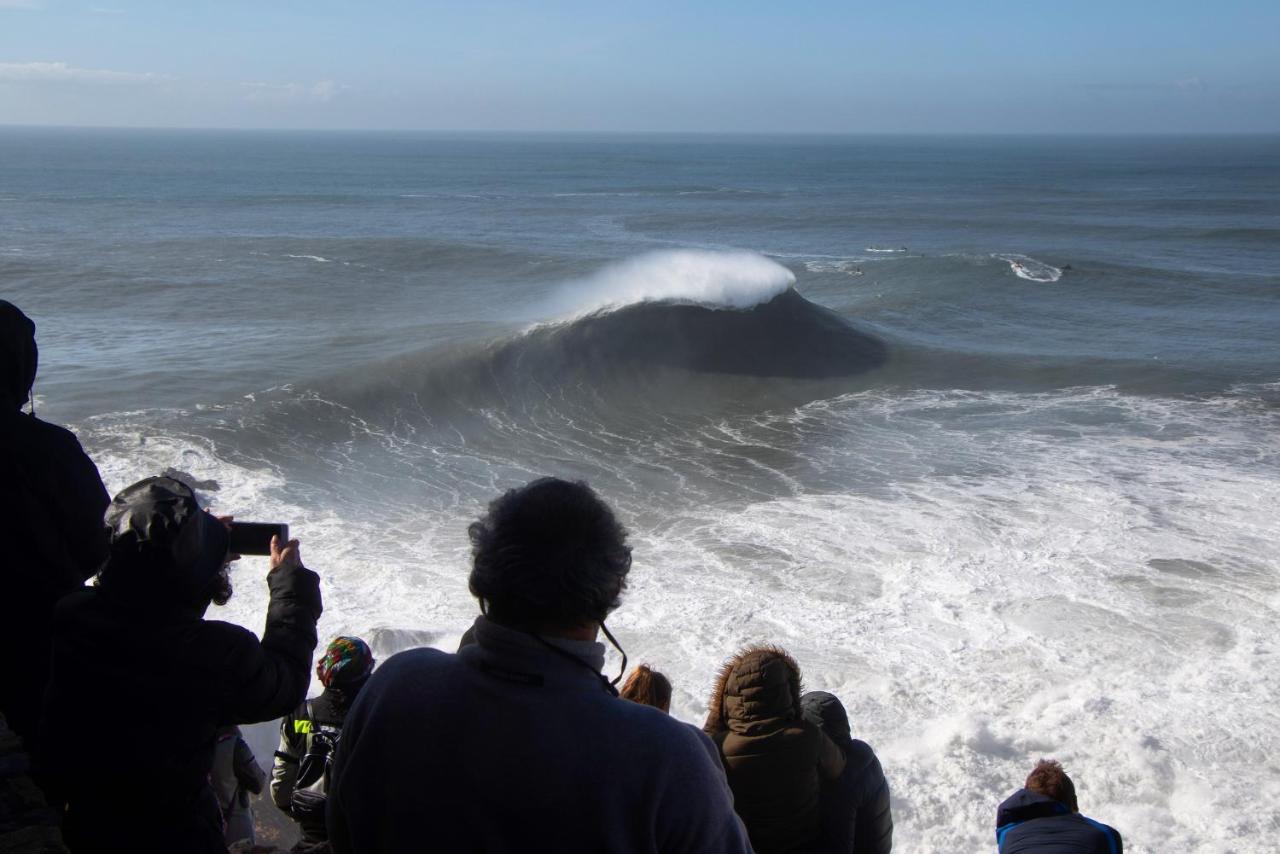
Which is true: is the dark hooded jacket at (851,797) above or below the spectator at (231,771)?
below

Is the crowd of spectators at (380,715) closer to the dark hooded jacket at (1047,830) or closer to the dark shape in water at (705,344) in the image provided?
the dark hooded jacket at (1047,830)

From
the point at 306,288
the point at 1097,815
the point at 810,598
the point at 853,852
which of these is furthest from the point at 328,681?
the point at 306,288

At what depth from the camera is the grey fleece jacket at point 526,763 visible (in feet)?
4.35

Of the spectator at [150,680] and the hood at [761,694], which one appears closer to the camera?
the spectator at [150,680]

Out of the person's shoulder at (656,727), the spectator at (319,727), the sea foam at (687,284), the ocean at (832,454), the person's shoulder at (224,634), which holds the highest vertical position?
the person's shoulder at (656,727)

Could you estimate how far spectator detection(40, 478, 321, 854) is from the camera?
1.88 metres

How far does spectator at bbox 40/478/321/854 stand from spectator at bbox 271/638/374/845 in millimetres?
832

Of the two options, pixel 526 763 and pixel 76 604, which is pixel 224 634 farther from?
pixel 526 763

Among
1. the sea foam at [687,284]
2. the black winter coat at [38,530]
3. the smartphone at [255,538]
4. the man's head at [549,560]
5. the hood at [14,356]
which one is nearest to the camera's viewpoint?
the man's head at [549,560]

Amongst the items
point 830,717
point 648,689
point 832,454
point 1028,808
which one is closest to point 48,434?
point 648,689

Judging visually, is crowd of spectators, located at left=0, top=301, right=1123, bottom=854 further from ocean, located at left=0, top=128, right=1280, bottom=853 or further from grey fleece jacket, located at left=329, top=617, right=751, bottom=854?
ocean, located at left=0, top=128, right=1280, bottom=853

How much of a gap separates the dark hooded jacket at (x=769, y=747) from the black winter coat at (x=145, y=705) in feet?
3.46

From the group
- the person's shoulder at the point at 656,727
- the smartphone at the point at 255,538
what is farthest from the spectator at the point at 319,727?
the person's shoulder at the point at 656,727

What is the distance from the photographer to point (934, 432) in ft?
40.3
